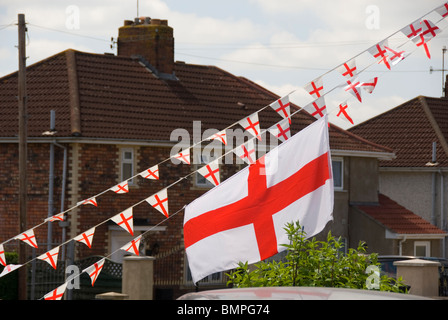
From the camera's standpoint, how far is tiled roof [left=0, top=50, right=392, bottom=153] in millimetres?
29094

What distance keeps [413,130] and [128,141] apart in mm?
17243

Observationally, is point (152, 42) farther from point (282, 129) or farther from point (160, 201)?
point (282, 129)

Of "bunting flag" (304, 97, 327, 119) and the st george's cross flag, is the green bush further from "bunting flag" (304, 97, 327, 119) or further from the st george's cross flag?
"bunting flag" (304, 97, 327, 119)

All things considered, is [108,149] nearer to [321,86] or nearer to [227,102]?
[227,102]

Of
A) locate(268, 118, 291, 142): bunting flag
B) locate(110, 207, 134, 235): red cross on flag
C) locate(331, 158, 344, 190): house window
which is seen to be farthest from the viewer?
locate(331, 158, 344, 190): house window

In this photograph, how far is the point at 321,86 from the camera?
12.1 metres

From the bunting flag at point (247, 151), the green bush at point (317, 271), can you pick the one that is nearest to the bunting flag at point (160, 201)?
the bunting flag at point (247, 151)

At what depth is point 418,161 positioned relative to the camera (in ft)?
128

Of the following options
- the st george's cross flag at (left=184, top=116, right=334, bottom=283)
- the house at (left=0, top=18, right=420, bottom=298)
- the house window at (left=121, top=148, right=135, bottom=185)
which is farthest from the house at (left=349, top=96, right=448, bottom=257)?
the st george's cross flag at (left=184, top=116, right=334, bottom=283)

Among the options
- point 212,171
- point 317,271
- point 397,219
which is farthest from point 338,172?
point 317,271

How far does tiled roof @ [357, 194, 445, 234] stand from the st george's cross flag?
22.9 meters

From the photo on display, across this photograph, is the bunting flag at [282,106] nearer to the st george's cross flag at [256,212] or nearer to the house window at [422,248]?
the st george's cross flag at [256,212]

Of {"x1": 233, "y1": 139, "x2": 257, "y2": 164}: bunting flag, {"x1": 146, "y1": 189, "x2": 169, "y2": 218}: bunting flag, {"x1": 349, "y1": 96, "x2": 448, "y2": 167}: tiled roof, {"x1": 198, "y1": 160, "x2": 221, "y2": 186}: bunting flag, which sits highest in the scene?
{"x1": 349, "y1": 96, "x2": 448, "y2": 167}: tiled roof
